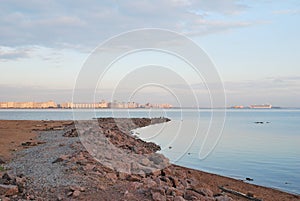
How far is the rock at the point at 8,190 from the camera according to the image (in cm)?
957

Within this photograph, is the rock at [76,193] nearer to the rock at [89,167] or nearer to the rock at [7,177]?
the rock at [7,177]

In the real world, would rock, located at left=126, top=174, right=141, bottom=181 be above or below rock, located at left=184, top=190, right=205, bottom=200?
above

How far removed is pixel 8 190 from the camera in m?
9.67

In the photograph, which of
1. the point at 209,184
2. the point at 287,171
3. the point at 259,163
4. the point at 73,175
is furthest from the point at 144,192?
the point at 259,163

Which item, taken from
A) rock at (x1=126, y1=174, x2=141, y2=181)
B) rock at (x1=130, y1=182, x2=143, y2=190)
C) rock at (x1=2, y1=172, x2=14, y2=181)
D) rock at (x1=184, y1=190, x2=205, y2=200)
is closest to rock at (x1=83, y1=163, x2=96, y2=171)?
rock at (x1=126, y1=174, x2=141, y2=181)

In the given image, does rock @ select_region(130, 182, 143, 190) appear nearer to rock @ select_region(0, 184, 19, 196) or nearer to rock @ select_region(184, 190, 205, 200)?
rock @ select_region(184, 190, 205, 200)

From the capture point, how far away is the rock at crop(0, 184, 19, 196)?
9.57 m

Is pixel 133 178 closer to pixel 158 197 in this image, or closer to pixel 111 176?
pixel 111 176

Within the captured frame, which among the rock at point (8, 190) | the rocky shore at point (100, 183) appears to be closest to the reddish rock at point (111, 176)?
the rocky shore at point (100, 183)

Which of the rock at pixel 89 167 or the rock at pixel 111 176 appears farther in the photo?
the rock at pixel 89 167

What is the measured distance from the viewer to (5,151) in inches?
787

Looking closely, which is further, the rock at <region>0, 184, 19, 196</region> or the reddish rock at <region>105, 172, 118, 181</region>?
the reddish rock at <region>105, 172, 118, 181</region>

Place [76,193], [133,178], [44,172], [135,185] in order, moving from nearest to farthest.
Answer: [76,193] → [135,185] → [133,178] → [44,172]

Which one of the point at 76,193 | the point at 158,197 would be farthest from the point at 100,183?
the point at 158,197
